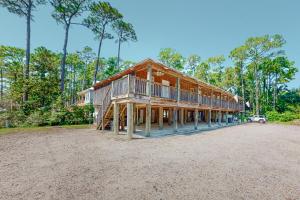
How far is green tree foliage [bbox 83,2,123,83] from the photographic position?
23.6 meters

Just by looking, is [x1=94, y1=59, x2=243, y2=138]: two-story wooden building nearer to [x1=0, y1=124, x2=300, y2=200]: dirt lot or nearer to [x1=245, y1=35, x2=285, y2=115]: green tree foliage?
[x1=0, y1=124, x2=300, y2=200]: dirt lot

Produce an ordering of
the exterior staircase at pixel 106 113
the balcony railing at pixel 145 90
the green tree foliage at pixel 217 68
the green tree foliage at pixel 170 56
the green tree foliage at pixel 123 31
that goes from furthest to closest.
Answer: the green tree foliage at pixel 217 68 < the green tree foliage at pixel 170 56 < the green tree foliage at pixel 123 31 < the exterior staircase at pixel 106 113 < the balcony railing at pixel 145 90

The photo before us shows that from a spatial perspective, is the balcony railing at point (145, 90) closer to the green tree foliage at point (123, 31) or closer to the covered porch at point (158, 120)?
the covered porch at point (158, 120)

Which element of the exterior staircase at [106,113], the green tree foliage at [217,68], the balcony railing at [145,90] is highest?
the green tree foliage at [217,68]

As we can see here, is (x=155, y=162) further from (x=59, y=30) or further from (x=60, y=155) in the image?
(x=59, y=30)

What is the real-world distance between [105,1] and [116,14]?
99.0 inches

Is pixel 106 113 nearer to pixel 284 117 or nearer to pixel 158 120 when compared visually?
pixel 158 120

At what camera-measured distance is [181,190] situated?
3.42 meters

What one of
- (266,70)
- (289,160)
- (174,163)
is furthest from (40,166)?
(266,70)

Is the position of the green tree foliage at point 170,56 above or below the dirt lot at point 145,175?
above

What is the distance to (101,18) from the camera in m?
25.1

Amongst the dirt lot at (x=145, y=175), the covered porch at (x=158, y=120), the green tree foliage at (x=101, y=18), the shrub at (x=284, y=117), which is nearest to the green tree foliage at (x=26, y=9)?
the green tree foliage at (x=101, y=18)

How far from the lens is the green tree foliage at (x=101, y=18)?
2364 centimetres

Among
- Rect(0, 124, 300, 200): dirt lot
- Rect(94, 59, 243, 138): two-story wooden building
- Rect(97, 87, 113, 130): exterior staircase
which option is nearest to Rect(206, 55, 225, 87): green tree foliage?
Rect(94, 59, 243, 138): two-story wooden building
